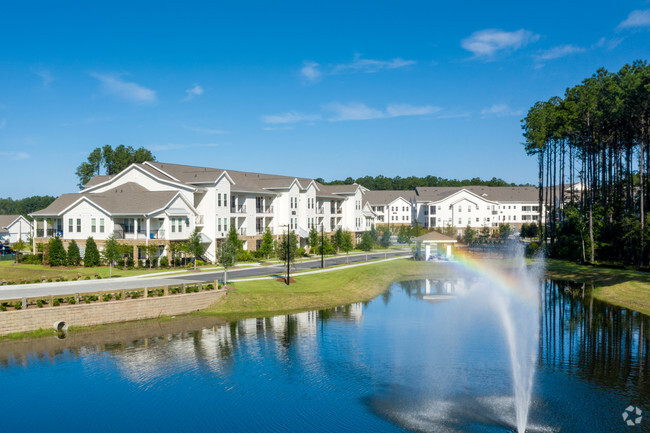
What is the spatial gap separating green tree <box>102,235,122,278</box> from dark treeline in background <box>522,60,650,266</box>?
1931 inches

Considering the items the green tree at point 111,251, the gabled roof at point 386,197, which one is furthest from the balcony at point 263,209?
the gabled roof at point 386,197

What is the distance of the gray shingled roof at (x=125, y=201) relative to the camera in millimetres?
55250

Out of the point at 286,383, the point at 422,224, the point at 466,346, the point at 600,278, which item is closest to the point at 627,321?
the point at 466,346

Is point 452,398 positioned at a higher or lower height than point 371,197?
lower

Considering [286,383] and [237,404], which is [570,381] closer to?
[286,383]

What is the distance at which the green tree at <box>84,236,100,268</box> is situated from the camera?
53250 mm

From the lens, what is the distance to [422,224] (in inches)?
4906

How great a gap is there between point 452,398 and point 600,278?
127ft

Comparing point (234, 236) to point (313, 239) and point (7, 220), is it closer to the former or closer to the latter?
point (313, 239)

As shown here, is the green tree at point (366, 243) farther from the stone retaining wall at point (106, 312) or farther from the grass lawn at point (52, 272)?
the stone retaining wall at point (106, 312)

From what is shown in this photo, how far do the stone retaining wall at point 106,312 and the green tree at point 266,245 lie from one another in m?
25.9

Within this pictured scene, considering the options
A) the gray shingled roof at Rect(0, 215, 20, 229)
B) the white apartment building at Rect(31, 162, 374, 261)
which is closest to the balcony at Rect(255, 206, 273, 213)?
the white apartment building at Rect(31, 162, 374, 261)

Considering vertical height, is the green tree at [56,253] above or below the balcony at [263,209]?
below

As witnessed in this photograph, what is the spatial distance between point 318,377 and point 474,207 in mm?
97623
